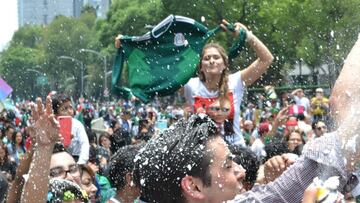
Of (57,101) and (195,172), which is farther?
(57,101)

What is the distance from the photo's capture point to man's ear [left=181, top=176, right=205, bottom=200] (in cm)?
247

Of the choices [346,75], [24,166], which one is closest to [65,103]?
[24,166]

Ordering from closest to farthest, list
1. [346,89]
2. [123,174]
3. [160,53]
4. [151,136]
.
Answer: [346,89] < [123,174] < [151,136] < [160,53]

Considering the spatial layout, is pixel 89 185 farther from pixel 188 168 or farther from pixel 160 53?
pixel 188 168

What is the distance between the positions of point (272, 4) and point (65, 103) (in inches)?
1577

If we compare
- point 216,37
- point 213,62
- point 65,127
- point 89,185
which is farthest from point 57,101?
point 216,37

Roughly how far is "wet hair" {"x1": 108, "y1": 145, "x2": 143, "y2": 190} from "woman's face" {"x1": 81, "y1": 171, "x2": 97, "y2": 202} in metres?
1.01

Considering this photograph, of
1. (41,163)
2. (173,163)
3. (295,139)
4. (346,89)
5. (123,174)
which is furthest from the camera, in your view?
(295,139)

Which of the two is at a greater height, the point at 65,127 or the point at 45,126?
the point at 65,127

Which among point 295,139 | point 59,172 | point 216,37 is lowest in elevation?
point 59,172

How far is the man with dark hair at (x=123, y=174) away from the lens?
4.43 metres

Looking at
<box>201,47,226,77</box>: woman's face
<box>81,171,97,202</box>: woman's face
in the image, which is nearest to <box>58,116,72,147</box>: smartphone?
<box>81,171,97,202</box>: woman's face

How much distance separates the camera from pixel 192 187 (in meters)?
2.48

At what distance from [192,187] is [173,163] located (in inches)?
3.6
